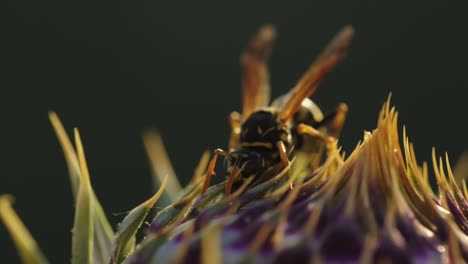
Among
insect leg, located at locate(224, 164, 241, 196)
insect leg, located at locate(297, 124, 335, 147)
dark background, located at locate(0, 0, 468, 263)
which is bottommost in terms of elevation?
dark background, located at locate(0, 0, 468, 263)

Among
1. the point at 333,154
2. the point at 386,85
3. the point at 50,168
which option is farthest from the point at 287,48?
the point at 333,154

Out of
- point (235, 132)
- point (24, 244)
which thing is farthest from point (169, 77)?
point (24, 244)

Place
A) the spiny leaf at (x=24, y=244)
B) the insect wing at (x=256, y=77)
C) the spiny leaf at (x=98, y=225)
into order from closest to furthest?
the spiny leaf at (x=24, y=244) → the spiny leaf at (x=98, y=225) → the insect wing at (x=256, y=77)

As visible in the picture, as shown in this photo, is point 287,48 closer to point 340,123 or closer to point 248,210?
point 340,123

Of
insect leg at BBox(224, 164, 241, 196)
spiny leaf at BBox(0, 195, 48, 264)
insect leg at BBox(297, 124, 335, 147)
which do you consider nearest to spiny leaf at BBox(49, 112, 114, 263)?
spiny leaf at BBox(0, 195, 48, 264)

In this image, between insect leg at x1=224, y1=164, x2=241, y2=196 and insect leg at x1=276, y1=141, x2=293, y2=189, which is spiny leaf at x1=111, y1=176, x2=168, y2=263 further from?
insect leg at x1=276, y1=141, x2=293, y2=189

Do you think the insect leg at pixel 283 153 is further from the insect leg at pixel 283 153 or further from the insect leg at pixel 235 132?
the insect leg at pixel 235 132

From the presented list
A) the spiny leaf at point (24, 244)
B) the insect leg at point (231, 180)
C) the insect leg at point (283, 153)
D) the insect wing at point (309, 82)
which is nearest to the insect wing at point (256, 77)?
the insect wing at point (309, 82)

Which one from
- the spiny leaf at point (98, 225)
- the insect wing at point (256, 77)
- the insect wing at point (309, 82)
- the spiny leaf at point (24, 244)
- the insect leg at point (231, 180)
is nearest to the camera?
the spiny leaf at point (24, 244)
